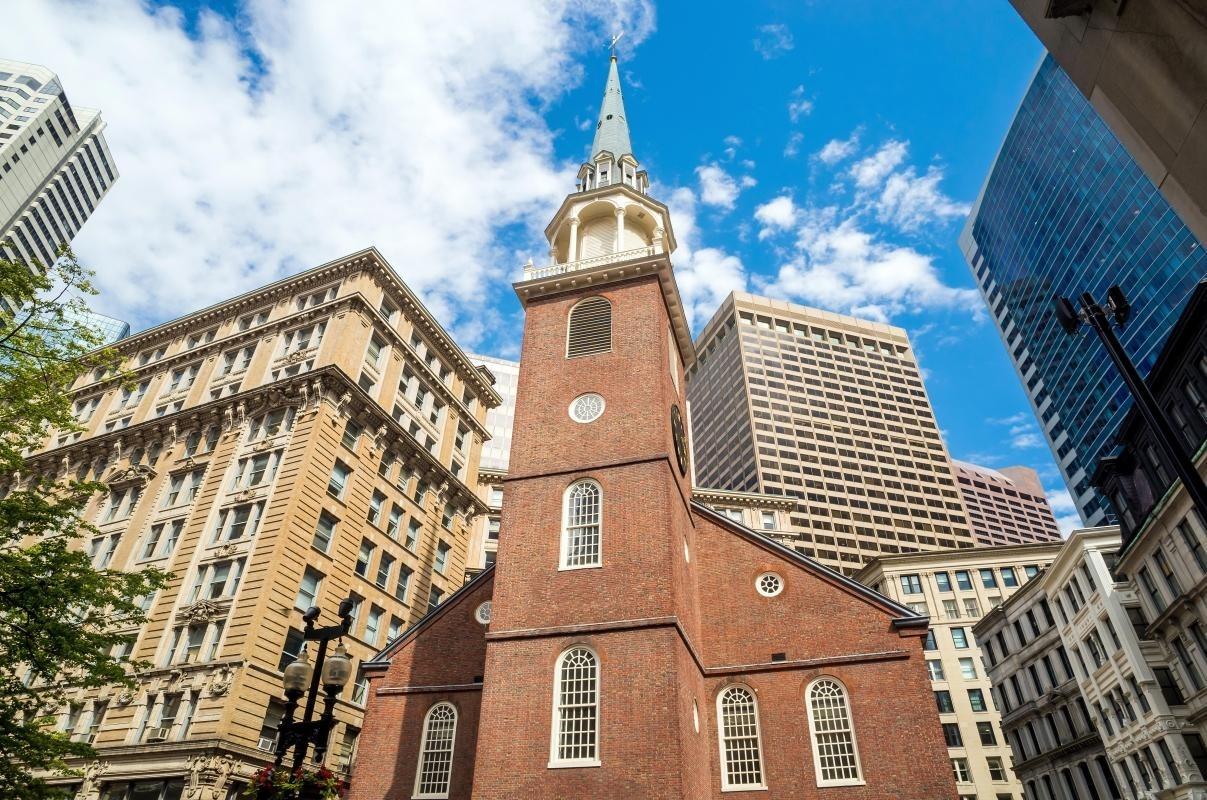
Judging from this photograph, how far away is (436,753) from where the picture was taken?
22203 millimetres

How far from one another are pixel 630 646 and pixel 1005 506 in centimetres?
18038

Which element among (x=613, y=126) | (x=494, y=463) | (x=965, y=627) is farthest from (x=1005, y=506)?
(x=613, y=126)

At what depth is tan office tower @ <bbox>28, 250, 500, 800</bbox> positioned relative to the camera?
2820 centimetres

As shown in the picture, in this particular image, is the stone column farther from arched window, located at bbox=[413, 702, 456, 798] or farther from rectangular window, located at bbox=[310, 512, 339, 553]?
arched window, located at bbox=[413, 702, 456, 798]

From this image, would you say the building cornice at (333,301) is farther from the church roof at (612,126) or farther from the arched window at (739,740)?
the arched window at (739,740)

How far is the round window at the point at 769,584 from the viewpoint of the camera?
23.9 meters

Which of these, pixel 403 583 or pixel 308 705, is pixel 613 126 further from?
pixel 308 705

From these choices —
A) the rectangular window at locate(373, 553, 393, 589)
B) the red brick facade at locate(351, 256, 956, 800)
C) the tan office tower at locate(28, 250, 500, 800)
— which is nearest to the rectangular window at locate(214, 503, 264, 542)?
the tan office tower at locate(28, 250, 500, 800)

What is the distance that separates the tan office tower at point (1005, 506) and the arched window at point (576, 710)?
15923cm

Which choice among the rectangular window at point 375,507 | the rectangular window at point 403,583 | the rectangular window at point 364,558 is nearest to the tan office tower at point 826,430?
the rectangular window at point 403,583

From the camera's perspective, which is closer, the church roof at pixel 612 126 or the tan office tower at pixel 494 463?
the church roof at pixel 612 126

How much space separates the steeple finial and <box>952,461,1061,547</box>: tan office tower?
14546 cm

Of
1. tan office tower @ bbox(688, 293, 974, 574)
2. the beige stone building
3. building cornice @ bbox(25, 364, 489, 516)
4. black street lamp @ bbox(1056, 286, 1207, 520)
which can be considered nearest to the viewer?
black street lamp @ bbox(1056, 286, 1207, 520)

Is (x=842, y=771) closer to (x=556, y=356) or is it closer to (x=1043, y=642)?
(x=556, y=356)
